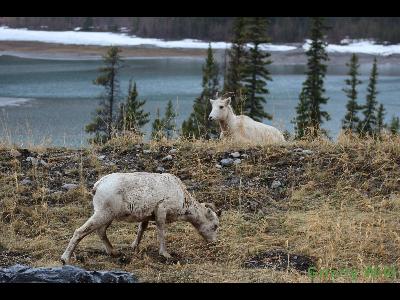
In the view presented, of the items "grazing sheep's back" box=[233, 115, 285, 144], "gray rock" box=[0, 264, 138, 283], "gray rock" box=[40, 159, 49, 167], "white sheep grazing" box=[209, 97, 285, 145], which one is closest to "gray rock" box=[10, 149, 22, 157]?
"gray rock" box=[40, 159, 49, 167]

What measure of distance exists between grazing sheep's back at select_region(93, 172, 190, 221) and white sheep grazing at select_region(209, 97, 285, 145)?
6258 millimetres

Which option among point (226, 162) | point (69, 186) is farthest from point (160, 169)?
point (69, 186)

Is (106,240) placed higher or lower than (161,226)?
lower

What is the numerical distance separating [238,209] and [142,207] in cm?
230

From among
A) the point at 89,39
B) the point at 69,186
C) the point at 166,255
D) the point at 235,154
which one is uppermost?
the point at 89,39

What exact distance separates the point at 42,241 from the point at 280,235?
128 inches

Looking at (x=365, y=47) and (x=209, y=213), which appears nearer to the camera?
(x=209, y=213)

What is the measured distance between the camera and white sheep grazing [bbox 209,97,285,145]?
50.6ft

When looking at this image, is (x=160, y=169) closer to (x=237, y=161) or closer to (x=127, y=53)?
(x=237, y=161)

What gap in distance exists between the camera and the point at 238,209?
10.3m

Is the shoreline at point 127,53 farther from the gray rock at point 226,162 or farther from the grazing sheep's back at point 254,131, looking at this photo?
the gray rock at point 226,162

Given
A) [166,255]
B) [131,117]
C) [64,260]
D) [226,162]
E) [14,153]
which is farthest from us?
[131,117]

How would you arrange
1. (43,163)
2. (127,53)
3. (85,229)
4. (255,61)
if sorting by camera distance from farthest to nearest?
(127,53), (255,61), (43,163), (85,229)
